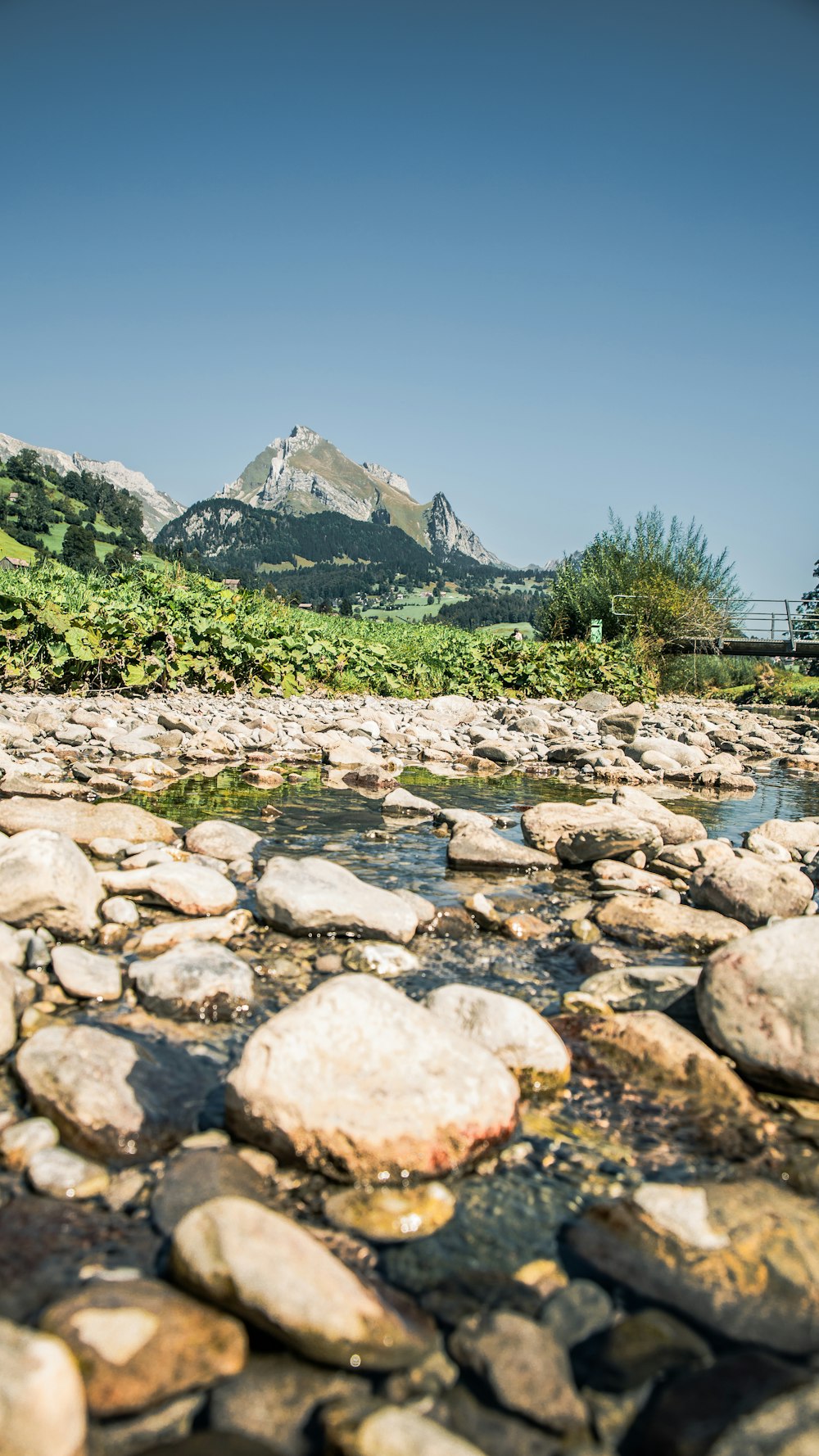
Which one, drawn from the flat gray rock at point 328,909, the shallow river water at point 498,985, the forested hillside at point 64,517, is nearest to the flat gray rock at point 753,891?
the shallow river water at point 498,985

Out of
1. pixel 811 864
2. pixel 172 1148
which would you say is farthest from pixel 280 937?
pixel 811 864

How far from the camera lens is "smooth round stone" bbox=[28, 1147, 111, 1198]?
2256 millimetres

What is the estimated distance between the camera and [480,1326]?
1890mm

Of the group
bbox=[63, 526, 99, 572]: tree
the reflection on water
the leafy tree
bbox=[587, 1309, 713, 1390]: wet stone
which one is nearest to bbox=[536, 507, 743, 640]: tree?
the reflection on water

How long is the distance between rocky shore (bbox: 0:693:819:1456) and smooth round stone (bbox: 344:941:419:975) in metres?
0.02

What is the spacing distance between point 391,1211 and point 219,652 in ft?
39.4

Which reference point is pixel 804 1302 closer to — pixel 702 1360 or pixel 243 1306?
pixel 702 1360

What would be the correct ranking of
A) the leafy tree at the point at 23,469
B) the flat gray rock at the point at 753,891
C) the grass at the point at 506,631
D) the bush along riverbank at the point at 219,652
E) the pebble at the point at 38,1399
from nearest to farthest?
the pebble at the point at 38,1399 < the flat gray rock at the point at 753,891 < the bush along riverbank at the point at 219,652 < the grass at the point at 506,631 < the leafy tree at the point at 23,469

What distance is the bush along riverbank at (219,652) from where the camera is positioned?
11758 mm

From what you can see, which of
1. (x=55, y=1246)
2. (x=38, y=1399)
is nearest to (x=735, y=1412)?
(x=38, y=1399)

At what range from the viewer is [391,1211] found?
2.28 meters

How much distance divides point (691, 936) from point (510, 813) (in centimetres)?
366

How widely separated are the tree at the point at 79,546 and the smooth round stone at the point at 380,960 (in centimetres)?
5110

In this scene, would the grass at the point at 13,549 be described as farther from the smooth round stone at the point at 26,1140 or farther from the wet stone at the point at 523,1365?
the wet stone at the point at 523,1365
